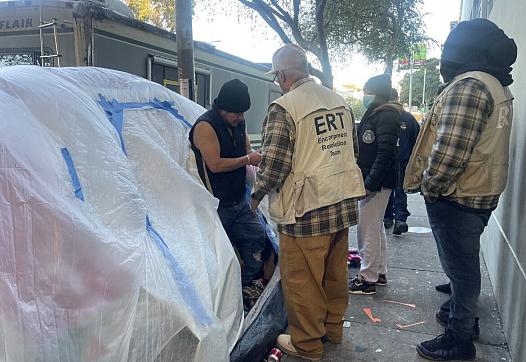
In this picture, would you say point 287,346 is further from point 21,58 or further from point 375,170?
point 21,58

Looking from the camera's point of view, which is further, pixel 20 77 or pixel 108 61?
pixel 108 61

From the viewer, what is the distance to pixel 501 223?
3920mm

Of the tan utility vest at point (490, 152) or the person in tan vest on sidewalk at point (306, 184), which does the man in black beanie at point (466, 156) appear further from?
the person in tan vest on sidewalk at point (306, 184)

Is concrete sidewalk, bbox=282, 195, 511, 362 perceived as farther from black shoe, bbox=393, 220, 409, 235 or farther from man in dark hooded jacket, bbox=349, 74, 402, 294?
black shoe, bbox=393, 220, 409, 235

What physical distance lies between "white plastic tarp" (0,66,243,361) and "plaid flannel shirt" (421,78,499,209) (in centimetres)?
135

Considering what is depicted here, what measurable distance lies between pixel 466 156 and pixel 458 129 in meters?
0.16

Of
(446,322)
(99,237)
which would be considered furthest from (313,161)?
(446,322)

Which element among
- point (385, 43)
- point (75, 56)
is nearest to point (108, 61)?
point (75, 56)

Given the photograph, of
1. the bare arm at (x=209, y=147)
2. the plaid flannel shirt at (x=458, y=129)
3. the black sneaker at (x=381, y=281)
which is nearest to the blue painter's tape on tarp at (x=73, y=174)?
the bare arm at (x=209, y=147)

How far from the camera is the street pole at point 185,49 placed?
5.68m

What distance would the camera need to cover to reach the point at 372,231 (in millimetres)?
3982

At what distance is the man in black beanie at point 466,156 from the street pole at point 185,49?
3.44 meters

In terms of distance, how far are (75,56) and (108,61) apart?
1.46 ft

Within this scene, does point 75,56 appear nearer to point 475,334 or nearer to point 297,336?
point 297,336
